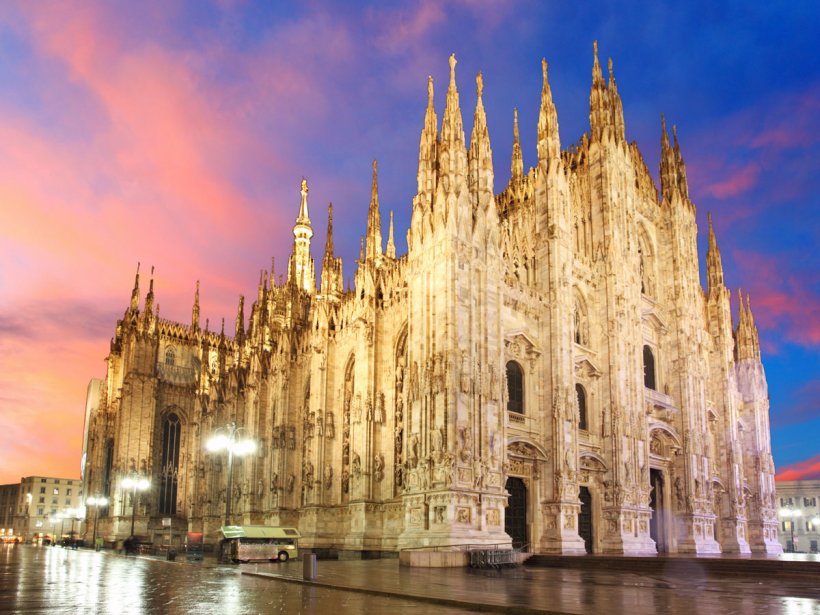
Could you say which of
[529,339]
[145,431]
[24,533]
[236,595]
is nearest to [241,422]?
[145,431]

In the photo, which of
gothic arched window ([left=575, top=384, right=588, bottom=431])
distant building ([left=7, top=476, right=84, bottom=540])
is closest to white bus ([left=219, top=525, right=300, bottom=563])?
gothic arched window ([left=575, top=384, right=588, bottom=431])

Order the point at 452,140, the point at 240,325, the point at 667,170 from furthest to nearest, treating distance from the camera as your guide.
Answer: the point at 240,325
the point at 667,170
the point at 452,140

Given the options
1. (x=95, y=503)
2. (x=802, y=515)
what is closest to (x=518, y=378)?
(x=95, y=503)

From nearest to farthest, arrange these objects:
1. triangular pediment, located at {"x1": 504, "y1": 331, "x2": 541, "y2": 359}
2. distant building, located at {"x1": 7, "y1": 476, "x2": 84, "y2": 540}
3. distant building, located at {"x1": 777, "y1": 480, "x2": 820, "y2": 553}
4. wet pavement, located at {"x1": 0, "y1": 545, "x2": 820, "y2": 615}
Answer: wet pavement, located at {"x1": 0, "y1": 545, "x2": 820, "y2": 615} < triangular pediment, located at {"x1": 504, "y1": 331, "x2": 541, "y2": 359} < distant building, located at {"x1": 777, "y1": 480, "x2": 820, "y2": 553} < distant building, located at {"x1": 7, "y1": 476, "x2": 84, "y2": 540}

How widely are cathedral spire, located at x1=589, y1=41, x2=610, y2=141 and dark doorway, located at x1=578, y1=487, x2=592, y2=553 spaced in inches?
856

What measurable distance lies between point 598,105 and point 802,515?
73.4 metres

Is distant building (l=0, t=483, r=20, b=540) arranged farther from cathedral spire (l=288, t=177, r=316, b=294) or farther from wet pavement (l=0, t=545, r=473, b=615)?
wet pavement (l=0, t=545, r=473, b=615)

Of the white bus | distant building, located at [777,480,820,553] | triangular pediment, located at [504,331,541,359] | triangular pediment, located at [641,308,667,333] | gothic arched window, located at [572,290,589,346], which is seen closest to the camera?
the white bus

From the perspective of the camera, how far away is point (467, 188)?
1382 inches

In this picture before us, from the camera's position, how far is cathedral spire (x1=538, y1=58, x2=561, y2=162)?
41.2 m

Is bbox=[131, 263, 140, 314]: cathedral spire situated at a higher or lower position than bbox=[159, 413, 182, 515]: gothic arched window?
higher

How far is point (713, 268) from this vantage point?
5378 centimetres

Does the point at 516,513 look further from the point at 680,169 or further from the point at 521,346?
the point at 680,169

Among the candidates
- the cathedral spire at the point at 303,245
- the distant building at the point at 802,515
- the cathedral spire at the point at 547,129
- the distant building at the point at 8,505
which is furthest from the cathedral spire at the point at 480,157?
the distant building at the point at 8,505
